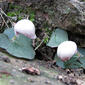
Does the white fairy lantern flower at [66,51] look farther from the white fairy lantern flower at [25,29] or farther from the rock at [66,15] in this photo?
the white fairy lantern flower at [25,29]

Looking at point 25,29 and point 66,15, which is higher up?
point 66,15

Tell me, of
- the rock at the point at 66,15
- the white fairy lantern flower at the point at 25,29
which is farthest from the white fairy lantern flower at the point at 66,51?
the white fairy lantern flower at the point at 25,29

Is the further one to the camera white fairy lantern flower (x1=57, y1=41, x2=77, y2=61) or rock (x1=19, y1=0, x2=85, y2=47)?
rock (x1=19, y1=0, x2=85, y2=47)

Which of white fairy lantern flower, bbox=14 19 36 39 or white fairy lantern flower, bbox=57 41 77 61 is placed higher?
white fairy lantern flower, bbox=14 19 36 39

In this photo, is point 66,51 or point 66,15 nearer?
point 66,51

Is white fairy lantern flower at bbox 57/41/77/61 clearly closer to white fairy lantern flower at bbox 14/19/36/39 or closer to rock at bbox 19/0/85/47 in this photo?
rock at bbox 19/0/85/47

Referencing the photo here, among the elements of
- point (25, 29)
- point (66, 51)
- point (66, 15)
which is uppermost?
point (66, 15)

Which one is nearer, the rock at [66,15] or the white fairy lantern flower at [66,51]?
the white fairy lantern flower at [66,51]

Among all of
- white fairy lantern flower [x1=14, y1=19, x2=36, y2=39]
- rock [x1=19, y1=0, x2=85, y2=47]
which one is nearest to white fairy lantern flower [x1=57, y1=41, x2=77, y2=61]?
rock [x1=19, y1=0, x2=85, y2=47]

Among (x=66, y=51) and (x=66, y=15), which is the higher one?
(x=66, y=15)

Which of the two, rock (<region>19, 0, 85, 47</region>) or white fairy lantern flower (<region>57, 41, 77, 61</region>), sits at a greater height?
rock (<region>19, 0, 85, 47</region>)

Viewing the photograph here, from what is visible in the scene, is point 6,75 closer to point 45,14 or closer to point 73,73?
point 73,73
